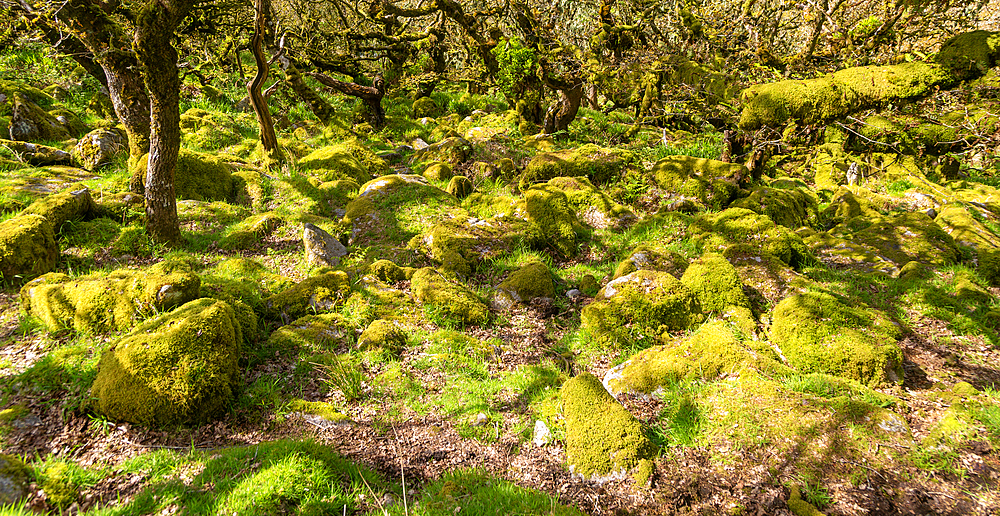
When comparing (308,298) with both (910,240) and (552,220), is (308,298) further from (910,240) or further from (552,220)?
(910,240)

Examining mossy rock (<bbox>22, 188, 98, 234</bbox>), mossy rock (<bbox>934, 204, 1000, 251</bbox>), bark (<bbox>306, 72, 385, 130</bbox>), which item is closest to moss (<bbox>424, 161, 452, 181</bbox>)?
bark (<bbox>306, 72, 385, 130</bbox>)

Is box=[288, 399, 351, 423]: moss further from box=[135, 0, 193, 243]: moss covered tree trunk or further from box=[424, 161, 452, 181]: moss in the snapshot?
box=[424, 161, 452, 181]: moss

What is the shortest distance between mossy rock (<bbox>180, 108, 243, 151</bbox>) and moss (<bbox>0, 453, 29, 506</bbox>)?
9957mm

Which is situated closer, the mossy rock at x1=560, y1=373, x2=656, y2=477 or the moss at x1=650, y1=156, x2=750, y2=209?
the mossy rock at x1=560, y1=373, x2=656, y2=477

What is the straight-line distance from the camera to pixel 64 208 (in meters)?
6.26

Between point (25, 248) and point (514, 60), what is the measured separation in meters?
9.20

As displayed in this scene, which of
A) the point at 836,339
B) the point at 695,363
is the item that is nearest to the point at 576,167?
the point at 695,363

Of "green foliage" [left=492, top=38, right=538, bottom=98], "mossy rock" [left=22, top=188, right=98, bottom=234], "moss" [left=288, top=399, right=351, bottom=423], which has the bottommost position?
"moss" [left=288, top=399, right=351, bottom=423]

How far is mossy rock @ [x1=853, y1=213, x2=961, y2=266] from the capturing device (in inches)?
269

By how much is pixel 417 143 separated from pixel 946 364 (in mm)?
11821

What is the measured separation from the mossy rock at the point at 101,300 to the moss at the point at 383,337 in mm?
2059

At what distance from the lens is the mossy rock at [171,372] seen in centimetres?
366

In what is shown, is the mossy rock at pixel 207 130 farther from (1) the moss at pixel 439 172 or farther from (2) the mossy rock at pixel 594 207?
(2) the mossy rock at pixel 594 207

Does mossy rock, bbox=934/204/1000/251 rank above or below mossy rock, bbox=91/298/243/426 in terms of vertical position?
below
